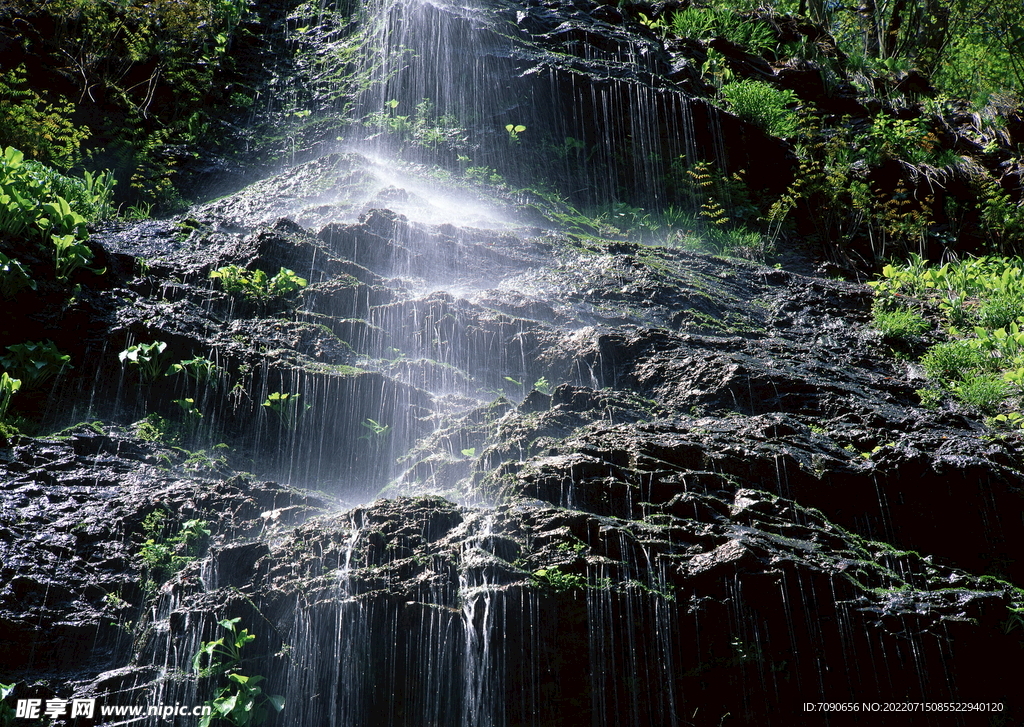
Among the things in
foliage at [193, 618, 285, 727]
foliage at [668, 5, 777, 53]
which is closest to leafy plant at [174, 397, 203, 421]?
foliage at [193, 618, 285, 727]

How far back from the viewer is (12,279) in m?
5.41

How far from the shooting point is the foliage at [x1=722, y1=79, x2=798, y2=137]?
11.0m

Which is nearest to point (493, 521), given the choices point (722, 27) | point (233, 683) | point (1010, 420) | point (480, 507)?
point (480, 507)

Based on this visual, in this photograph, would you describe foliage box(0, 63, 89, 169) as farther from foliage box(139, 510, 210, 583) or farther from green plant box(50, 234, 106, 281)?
foliage box(139, 510, 210, 583)

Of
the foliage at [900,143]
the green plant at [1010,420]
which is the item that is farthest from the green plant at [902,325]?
the foliage at [900,143]

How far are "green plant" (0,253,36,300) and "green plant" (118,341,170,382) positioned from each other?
3.25 ft

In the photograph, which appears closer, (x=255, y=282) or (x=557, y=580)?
(x=557, y=580)

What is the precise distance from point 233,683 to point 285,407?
2389 millimetres

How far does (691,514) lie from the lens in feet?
13.8

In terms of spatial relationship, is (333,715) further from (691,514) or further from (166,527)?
(691,514)

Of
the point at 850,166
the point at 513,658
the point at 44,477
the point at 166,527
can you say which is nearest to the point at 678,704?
the point at 513,658

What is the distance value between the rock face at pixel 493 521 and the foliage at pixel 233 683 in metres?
0.07

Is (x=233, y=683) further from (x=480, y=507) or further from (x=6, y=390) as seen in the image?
(x=6, y=390)

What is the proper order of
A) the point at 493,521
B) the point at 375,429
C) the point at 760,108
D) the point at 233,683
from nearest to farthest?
the point at 233,683, the point at 493,521, the point at 375,429, the point at 760,108
